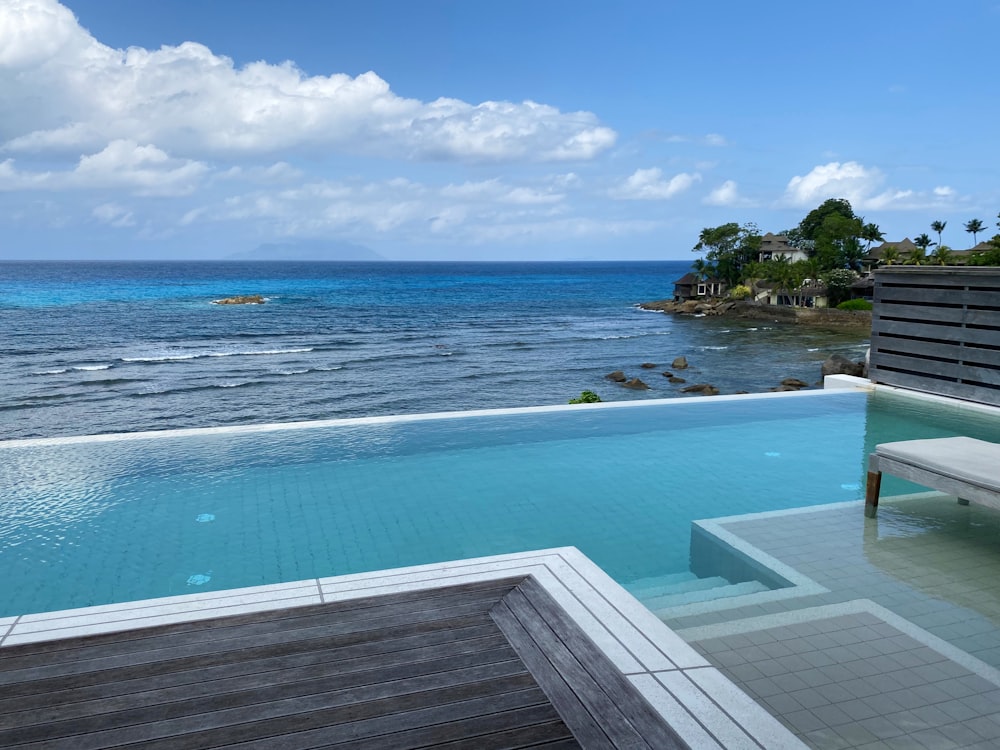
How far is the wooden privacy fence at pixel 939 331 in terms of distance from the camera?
8.56 metres

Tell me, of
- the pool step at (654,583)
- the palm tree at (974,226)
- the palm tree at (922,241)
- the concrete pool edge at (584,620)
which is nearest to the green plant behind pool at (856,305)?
the palm tree at (922,241)

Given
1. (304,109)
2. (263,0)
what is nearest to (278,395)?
(304,109)

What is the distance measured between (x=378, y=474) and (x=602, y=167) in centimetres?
6826

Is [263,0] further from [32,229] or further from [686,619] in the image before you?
[32,229]

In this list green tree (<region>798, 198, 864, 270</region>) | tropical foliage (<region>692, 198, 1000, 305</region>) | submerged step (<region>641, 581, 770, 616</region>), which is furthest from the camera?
green tree (<region>798, 198, 864, 270</region>)

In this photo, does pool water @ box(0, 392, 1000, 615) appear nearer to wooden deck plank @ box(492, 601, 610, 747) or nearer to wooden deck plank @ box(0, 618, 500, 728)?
wooden deck plank @ box(492, 601, 610, 747)

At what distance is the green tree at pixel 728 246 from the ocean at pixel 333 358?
1246 centimetres

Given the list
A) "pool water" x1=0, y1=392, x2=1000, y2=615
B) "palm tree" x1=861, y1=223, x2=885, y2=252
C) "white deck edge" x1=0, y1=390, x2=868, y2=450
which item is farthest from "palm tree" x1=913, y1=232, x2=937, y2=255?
"pool water" x1=0, y1=392, x2=1000, y2=615

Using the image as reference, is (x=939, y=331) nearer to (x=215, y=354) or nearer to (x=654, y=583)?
(x=654, y=583)

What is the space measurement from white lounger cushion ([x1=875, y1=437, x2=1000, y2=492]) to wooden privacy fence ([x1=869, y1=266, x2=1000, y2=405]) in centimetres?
375

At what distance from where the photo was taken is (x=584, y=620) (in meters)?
3.22

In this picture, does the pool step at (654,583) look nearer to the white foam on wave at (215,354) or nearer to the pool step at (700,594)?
the pool step at (700,594)

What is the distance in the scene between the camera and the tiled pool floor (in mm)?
2869

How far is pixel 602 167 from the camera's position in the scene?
70750 millimetres
